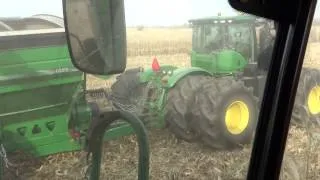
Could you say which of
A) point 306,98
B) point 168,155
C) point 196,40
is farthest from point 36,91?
point 306,98

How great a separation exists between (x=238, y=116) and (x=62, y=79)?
2.80ft

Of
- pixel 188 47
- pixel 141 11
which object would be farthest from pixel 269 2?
pixel 141 11

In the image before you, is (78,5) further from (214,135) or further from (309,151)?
(309,151)

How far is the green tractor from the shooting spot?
153cm

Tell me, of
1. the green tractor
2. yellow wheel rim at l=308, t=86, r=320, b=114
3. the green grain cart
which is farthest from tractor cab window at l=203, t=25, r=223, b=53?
the green grain cart

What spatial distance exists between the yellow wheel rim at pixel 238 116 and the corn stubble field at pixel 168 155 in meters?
0.14

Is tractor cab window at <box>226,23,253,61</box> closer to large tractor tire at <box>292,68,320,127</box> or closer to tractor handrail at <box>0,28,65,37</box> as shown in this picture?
large tractor tire at <box>292,68,320,127</box>

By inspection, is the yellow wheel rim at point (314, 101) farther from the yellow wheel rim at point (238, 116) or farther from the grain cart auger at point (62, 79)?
the grain cart auger at point (62, 79)

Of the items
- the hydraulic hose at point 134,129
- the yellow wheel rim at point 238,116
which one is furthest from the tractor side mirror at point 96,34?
the yellow wheel rim at point 238,116

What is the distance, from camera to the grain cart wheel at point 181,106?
5.12ft

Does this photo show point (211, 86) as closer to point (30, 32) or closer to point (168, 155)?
point (168, 155)

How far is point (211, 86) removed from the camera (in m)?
1.77

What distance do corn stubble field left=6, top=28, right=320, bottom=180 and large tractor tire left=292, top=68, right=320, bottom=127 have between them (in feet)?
0.10

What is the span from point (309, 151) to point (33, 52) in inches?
34.3
